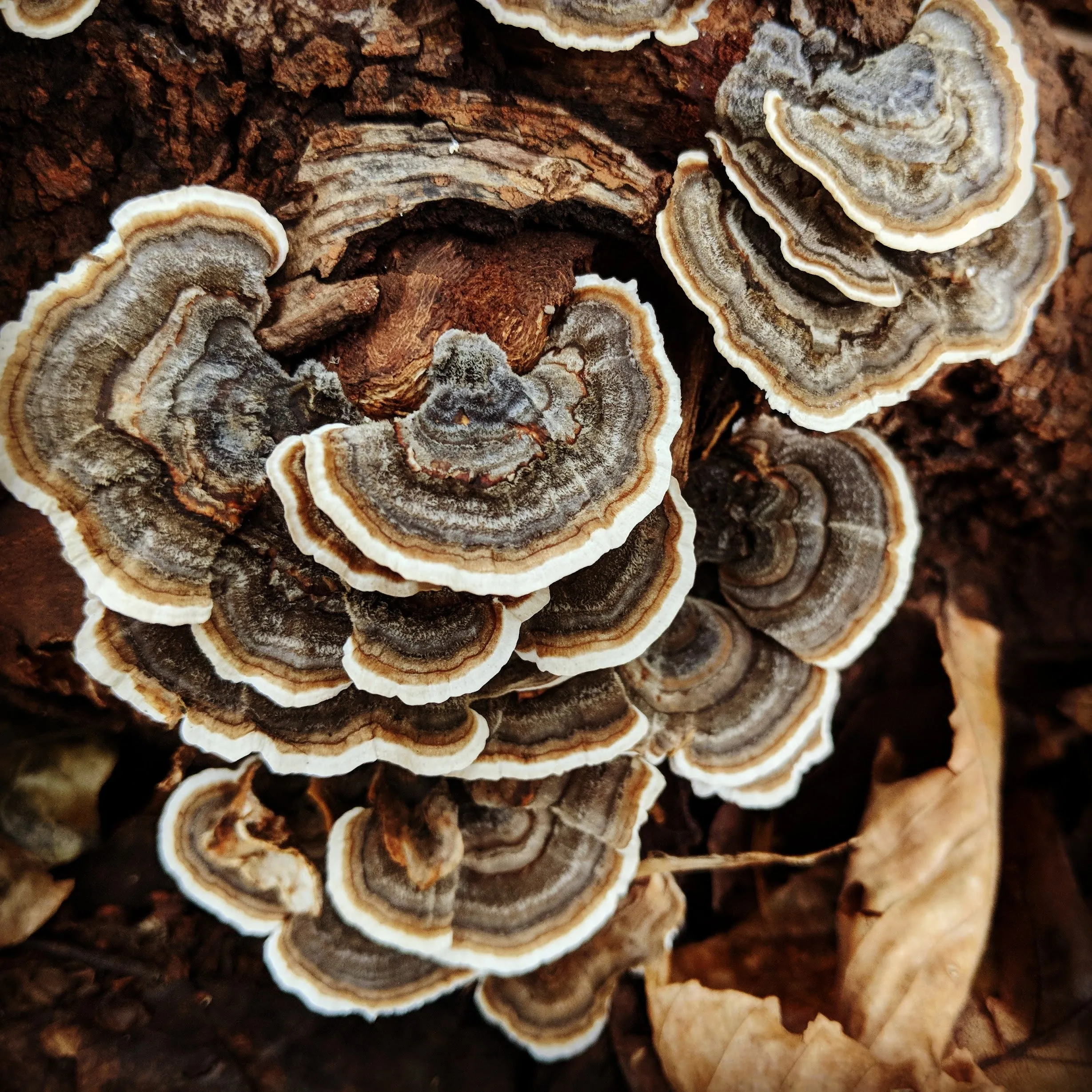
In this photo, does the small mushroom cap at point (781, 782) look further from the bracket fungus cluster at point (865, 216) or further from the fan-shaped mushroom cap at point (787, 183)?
the fan-shaped mushroom cap at point (787, 183)

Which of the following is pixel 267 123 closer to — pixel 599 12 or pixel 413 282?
pixel 413 282

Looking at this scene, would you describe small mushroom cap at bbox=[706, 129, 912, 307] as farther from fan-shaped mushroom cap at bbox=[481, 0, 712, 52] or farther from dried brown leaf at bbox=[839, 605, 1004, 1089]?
dried brown leaf at bbox=[839, 605, 1004, 1089]

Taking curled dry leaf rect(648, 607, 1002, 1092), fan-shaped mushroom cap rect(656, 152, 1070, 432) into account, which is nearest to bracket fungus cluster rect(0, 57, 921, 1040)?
fan-shaped mushroom cap rect(656, 152, 1070, 432)

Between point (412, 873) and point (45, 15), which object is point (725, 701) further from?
point (45, 15)

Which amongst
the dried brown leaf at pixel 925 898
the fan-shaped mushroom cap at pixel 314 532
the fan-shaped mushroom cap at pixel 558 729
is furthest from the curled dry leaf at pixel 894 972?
the fan-shaped mushroom cap at pixel 314 532

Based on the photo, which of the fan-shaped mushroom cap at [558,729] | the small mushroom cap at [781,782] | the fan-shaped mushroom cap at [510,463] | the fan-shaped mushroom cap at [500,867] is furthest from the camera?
the small mushroom cap at [781,782]

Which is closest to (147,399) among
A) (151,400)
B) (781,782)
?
(151,400)
